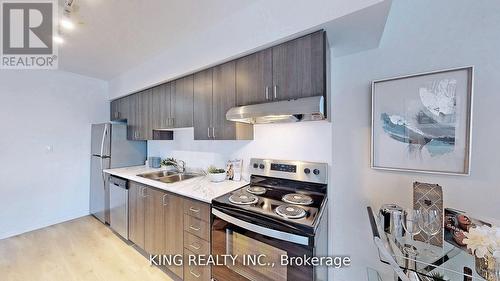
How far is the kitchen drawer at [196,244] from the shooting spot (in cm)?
157

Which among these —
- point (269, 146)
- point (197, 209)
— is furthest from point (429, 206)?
point (197, 209)

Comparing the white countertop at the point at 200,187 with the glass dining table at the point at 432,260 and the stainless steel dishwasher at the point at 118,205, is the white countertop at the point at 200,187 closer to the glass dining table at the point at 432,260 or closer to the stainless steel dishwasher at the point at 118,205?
the stainless steel dishwasher at the point at 118,205

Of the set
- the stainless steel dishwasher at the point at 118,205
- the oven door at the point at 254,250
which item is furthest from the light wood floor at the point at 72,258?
the oven door at the point at 254,250

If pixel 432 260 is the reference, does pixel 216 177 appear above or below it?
above

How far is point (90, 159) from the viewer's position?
3387 mm

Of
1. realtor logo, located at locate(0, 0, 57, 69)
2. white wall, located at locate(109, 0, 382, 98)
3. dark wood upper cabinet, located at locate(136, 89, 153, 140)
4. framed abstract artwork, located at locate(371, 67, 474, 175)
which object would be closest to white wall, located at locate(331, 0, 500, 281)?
framed abstract artwork, located at locate(371, 67, 474, 175)

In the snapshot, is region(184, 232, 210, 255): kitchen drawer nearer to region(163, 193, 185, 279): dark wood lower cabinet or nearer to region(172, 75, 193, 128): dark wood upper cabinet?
region(163, 193, 185, 279): dark wood lower cabinet

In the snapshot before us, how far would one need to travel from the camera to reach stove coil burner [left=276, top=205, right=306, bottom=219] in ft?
3.86

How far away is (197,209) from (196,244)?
0.99 feet

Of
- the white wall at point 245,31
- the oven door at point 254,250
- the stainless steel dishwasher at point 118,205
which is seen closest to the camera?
the oven door at point 254,250

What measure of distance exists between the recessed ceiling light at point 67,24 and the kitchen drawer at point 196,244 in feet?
7.30

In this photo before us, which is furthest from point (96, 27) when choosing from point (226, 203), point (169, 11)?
point (226, 203)

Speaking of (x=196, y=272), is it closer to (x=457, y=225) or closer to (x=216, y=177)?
(x=216, y=177)

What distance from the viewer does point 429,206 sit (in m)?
1.07
